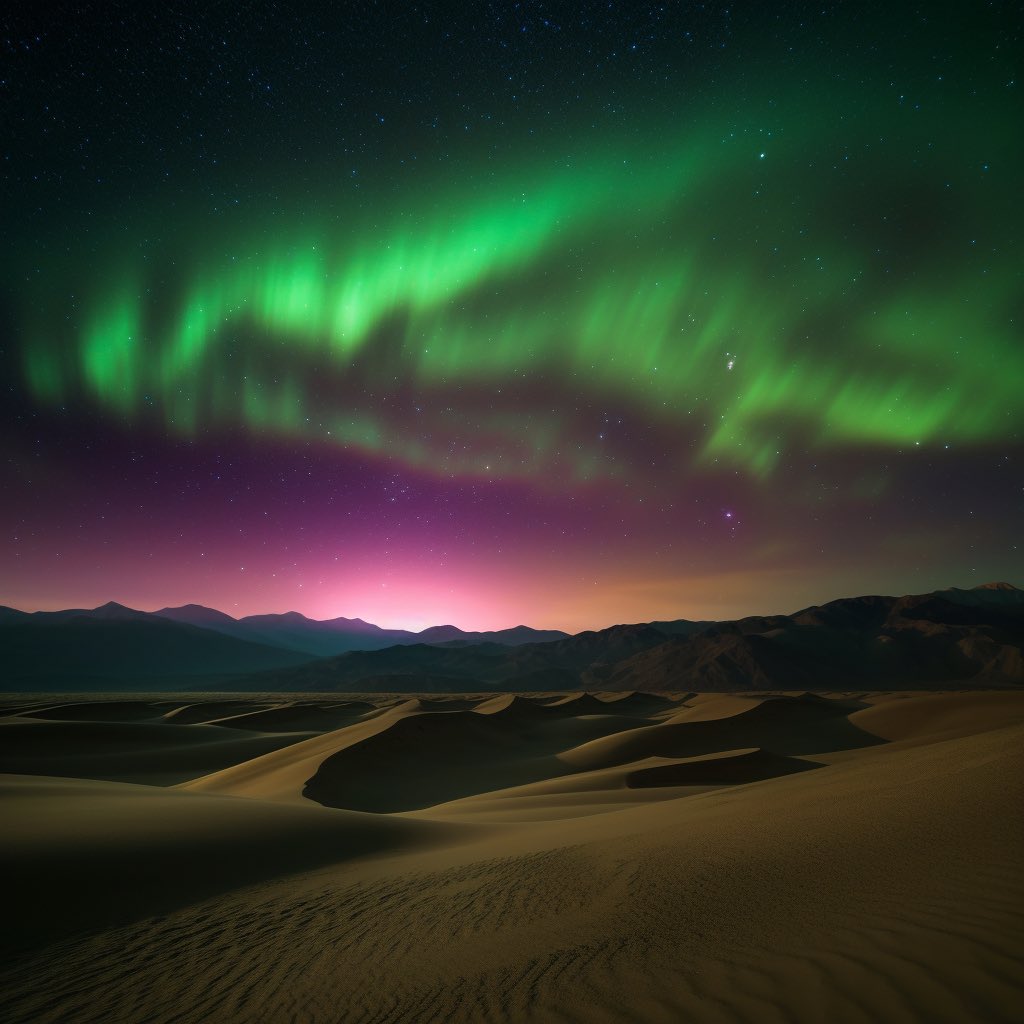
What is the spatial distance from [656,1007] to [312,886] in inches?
185

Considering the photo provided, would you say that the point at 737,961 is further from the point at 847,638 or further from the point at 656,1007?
the point at 847,638

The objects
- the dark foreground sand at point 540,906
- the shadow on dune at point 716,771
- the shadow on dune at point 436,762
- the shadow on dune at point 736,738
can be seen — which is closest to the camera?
the dark foreground sand at point 540,906

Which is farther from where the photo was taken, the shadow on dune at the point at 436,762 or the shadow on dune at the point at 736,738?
the shadow on dune at the point at 736,738

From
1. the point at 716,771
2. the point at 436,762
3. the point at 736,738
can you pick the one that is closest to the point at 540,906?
the point at 716,771

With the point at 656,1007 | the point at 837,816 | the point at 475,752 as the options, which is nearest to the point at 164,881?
the point at 656,1007

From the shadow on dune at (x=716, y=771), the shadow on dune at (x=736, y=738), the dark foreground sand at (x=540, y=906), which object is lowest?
the shadow on dune at (x=736, y=738)

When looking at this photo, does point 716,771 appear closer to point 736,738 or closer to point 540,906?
point 736,738

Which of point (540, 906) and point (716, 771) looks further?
point (716, 771)

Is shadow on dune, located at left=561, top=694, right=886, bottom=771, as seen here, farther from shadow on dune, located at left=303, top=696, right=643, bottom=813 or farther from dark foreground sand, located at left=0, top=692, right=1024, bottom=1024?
dark foreground sand, located at left=0, top=692, right=1024, bottom=1024

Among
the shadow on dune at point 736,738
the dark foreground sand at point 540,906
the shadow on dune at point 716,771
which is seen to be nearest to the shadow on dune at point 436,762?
the shadow on dune at point 736,738

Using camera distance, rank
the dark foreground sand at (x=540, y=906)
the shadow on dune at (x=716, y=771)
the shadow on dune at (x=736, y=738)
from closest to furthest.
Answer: the dark foreground sand at (x=540, y=906)
the shadow on dune at (x=716, y=771)
the shadow on dune at (x=736, y=738)

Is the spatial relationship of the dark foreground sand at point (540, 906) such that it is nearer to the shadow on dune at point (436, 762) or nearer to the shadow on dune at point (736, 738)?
the shadow on dune at point (436, 762)

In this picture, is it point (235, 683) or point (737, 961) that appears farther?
point (235, 683)

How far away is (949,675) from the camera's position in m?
115
